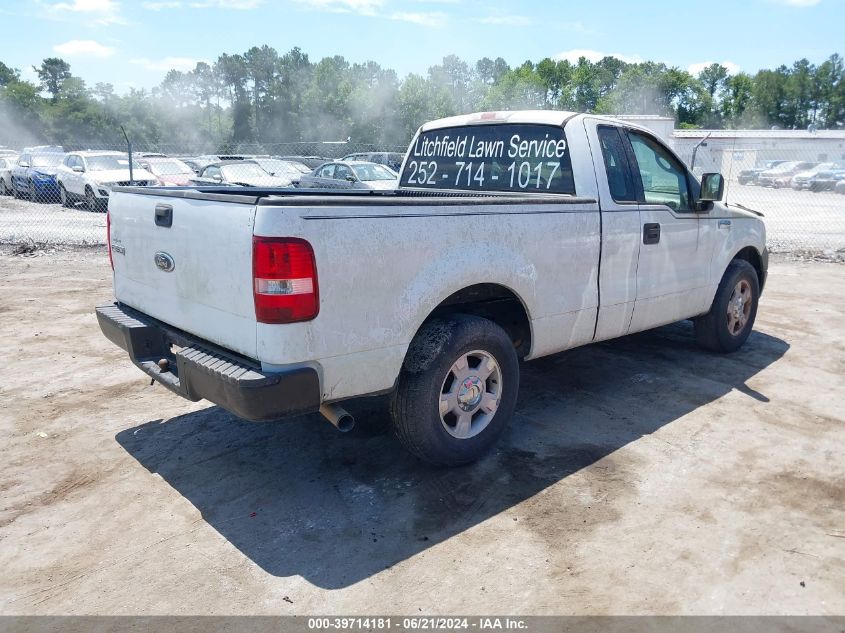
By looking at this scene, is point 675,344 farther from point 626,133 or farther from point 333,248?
point 333,248

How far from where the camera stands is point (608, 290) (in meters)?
4.62

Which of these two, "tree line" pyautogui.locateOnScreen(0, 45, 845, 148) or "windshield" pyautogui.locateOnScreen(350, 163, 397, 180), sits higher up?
"tree line" pyautogui.locateOnScreen(0, 45, 845, 148)

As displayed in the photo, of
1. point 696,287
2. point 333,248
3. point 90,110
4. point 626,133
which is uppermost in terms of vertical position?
point 90,110

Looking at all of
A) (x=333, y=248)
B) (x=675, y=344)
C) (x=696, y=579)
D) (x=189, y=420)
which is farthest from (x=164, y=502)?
(x=675, y=344)

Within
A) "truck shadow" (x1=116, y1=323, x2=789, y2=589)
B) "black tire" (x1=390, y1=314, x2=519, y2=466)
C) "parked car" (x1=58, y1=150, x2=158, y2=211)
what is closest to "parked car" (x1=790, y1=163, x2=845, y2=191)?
"parked car" (x1=58, y1=150, x2=158, y2=211)

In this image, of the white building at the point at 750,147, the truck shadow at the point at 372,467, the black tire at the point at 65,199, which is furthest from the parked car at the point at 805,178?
the truck shadow at the point at 372,467

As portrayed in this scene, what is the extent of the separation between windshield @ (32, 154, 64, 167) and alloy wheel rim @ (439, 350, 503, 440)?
24.9 meters

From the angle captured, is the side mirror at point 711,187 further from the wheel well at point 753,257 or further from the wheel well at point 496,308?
the wheel well at point 496,308

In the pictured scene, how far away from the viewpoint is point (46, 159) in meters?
24.7

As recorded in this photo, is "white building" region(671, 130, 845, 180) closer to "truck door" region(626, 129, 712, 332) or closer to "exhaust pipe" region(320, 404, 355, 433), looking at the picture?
"truck door" region(626, 129, 712, 332)

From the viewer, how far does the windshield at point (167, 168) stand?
19.7 m

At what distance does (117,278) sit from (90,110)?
72356mm

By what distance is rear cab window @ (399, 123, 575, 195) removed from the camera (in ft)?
15.3

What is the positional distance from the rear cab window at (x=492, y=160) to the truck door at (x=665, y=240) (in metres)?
0.67
